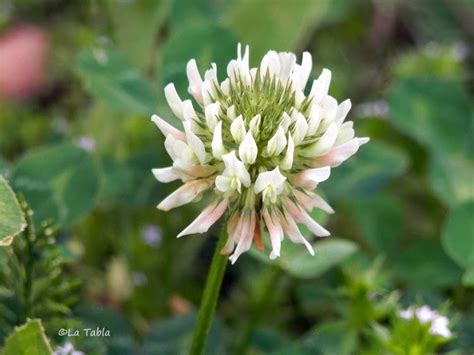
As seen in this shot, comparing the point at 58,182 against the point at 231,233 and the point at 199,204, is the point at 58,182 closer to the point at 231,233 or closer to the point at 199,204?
the point at 199,204

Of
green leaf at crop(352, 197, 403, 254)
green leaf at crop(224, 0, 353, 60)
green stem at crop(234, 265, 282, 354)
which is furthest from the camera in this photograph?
green leaf at crop(224, 0, 353, 60)

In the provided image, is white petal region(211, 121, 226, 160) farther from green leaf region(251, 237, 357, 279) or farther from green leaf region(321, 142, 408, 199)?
green leaf region(321, 142, 408, 199)

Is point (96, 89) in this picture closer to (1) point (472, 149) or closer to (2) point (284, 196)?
(2) point (284, 196)

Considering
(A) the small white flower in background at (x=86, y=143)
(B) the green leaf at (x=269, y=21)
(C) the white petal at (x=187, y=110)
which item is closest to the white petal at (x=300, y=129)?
(C) the white petal at (x=187, y=110)

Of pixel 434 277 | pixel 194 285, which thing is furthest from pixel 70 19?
pixel 434 277

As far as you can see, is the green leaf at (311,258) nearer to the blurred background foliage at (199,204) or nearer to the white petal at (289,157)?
the blurred background foliage at (199,204)

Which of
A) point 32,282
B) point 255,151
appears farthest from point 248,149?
point 32,282

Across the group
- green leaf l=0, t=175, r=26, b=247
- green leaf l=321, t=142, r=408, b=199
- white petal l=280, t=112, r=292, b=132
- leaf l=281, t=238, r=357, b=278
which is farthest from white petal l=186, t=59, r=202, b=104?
green leaf l=321, t=142, r=408, b=199
